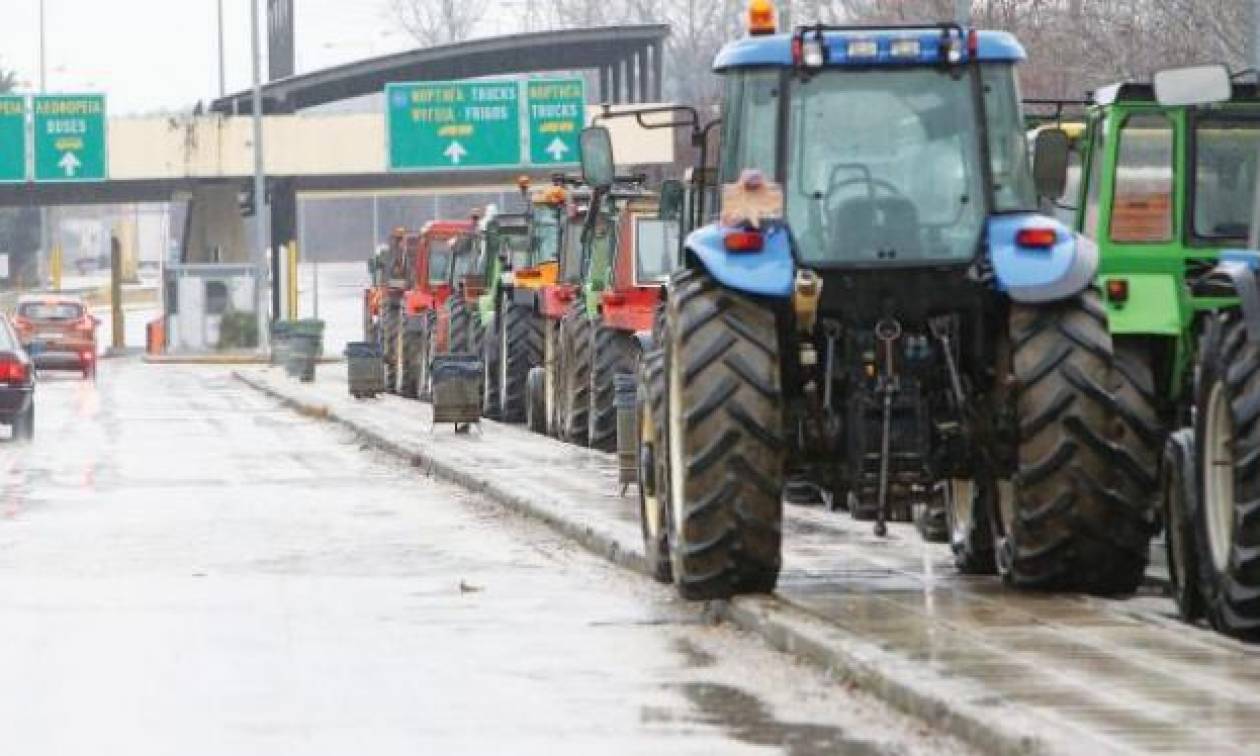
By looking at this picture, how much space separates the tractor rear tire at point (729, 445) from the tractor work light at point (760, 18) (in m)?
1.69

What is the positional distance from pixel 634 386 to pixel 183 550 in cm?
466

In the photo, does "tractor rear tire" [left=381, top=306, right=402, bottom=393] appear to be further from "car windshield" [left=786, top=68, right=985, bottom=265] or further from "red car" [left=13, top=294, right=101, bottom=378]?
"car windshield" [left=786, top=68, right=985, bottom=265]

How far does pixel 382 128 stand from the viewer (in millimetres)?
77562

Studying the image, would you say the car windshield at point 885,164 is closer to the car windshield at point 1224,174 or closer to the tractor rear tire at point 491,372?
the car windshield at point 1224,174

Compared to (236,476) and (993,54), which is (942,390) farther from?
(236,476)

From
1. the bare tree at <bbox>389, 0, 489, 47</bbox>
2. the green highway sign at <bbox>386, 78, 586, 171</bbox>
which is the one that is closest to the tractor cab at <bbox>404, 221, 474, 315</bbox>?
the green highway sign at <bbox>386, 78, 586, 171</bbox>

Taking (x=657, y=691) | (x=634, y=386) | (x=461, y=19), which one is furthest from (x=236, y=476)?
(x=461, y=19)

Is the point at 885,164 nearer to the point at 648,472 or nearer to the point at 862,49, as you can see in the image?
the point at 862,49

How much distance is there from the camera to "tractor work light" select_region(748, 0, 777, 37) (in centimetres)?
1605

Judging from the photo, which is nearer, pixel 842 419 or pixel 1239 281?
pixel 1239 281

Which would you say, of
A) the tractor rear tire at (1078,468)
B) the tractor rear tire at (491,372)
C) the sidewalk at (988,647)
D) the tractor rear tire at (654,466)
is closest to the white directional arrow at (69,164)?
the tractor rear tire at (491,372)

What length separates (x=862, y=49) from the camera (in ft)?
51.6

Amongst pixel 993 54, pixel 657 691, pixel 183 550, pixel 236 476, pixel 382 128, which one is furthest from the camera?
pixel 382 128

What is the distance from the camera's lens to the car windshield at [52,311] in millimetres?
64125
